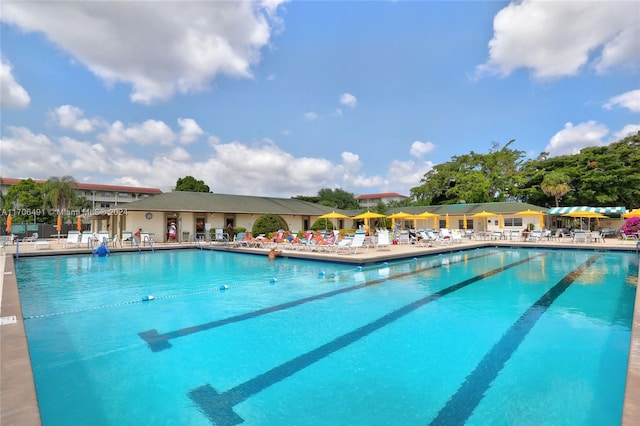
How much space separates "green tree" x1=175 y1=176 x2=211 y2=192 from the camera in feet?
164

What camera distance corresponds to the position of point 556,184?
111 ft

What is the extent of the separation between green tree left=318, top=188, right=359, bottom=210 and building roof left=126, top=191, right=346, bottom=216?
72.2ft

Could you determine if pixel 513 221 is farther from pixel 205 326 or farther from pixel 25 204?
pixel 25 204

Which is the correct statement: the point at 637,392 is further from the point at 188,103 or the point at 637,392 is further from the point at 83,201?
the point at 83,201

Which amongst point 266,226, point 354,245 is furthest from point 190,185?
point 354,245

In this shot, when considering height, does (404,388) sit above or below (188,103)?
below

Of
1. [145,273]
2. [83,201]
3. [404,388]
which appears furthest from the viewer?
[83,201]

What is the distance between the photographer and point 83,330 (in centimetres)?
550

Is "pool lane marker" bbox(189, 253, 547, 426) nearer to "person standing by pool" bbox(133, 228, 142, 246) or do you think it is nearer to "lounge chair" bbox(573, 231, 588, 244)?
"person standing by pool" bbox(133, 228, 142, 246)

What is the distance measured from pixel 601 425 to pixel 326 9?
612 inches

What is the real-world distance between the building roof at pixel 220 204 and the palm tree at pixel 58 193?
19.6m

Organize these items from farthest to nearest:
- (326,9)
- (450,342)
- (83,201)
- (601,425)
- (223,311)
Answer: (83,201) → (326,9) → (223,311) → (450,342) → (601,425)

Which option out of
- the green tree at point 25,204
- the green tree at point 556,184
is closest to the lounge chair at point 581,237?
the green tree at point 556,184

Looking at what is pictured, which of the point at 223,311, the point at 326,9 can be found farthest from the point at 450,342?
the point at 326,9
